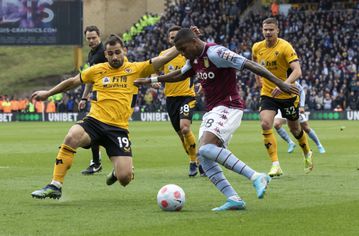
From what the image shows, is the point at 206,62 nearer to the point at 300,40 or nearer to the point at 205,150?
the point at 205,150

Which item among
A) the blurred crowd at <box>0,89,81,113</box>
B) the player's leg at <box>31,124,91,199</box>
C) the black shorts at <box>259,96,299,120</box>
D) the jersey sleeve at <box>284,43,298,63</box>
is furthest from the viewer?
the blurred crowd at <box>0,89,81,113</box>

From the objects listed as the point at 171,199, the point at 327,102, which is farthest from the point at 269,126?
the point at 327,102

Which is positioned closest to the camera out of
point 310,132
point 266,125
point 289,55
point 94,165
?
point 289,55

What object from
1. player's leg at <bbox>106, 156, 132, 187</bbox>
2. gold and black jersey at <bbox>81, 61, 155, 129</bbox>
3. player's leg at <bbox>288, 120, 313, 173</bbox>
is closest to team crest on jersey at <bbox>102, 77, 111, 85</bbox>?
gold and black jersey at <bbox>81, 61, 155, 129</bbox>

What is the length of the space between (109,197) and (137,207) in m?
1.20

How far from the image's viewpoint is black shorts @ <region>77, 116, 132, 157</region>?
38.1 feet

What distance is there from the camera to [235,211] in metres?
10.2

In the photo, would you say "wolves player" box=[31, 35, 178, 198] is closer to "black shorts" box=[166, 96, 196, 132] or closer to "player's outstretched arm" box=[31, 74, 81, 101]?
"player's outstretched arm" box=[31, 74, 81, 101]

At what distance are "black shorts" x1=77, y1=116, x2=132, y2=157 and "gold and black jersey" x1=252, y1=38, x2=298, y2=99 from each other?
4.30 m

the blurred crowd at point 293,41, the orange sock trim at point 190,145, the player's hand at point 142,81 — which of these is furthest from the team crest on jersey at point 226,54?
the blurred crowd at point 293,41

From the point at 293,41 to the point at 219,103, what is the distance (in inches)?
1570

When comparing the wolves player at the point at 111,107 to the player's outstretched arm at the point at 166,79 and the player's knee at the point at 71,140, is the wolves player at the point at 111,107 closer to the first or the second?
the player's knee at the point at 71,140

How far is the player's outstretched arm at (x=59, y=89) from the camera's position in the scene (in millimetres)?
11492

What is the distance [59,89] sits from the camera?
38.0 ft
